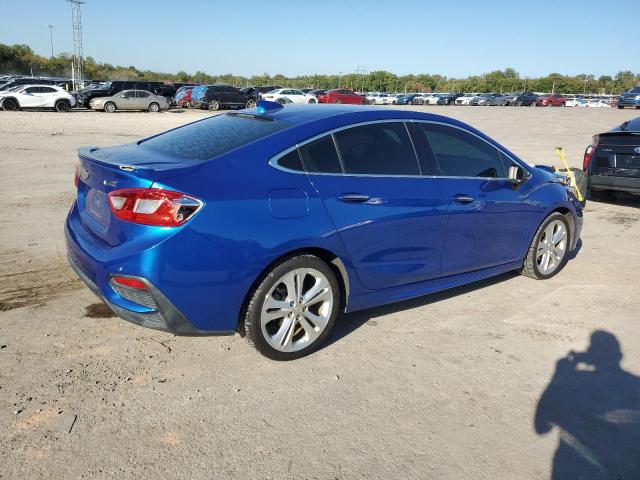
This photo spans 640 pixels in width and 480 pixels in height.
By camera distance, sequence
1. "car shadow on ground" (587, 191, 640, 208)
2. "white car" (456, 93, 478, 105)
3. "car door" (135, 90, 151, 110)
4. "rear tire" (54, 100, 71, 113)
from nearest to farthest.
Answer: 1. "car shadow on ground" (587, 191, 640, 208)
2. "rear tire" (54, 100, 71, 113)
3. "car door" (135, 90, 151, 110)
4. "white car" (456, 93, 478, 105)

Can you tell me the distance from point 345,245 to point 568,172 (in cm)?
571

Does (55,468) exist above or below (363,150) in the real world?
below

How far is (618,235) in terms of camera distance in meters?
7.56

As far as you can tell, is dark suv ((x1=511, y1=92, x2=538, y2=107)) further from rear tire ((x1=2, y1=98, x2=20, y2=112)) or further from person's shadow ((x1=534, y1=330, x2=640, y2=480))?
person's shadow ((x1=534, y1=330, x2=640, y2=480))

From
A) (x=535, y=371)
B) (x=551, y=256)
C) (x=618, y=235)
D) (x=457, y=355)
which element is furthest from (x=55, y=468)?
(x=618, y=235)

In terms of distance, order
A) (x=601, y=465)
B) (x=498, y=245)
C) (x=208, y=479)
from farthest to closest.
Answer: (x=498, y=245) < (x=601, y=465) < (x=208, y=479)

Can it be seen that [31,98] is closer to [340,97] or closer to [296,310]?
[340,97]

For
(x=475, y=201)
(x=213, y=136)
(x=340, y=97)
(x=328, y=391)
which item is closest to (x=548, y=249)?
(x=475, y=201)

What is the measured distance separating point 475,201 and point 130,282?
9.36 ft

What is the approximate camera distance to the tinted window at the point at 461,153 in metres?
4.49

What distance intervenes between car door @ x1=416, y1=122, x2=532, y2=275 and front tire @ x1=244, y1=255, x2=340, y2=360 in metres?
1.20

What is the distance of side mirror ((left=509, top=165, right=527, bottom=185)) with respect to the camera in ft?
16.1

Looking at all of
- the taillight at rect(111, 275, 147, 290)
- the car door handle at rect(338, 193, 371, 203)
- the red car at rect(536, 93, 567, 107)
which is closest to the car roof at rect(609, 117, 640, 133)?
the car door handle at rect(338, 193, 371, 203)

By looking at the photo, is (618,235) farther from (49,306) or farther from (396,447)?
(49,306)
